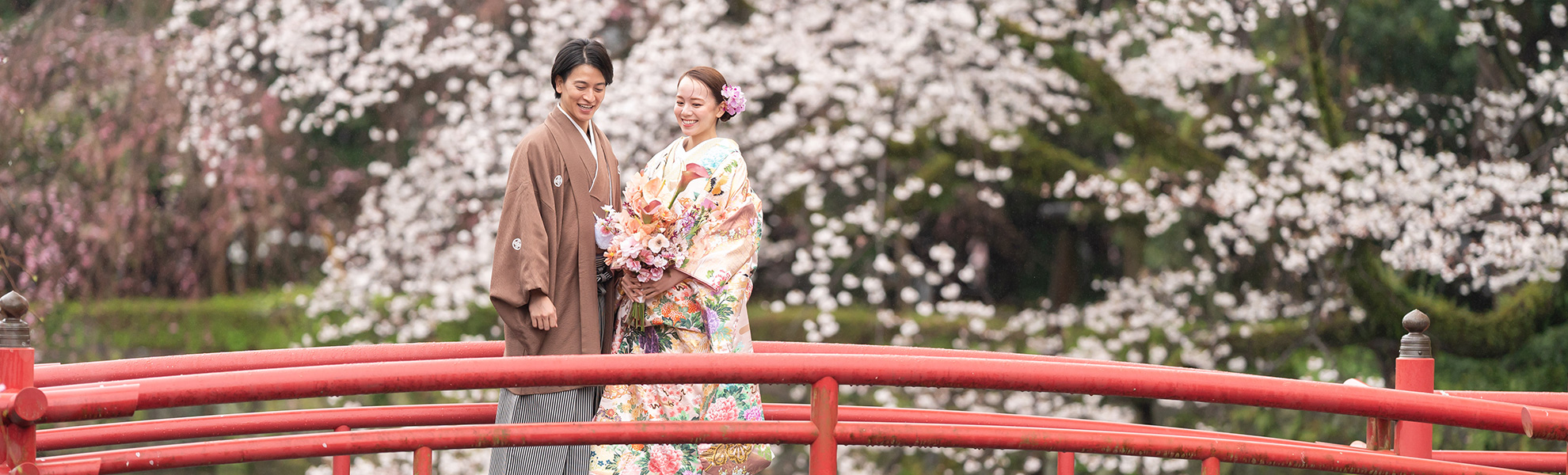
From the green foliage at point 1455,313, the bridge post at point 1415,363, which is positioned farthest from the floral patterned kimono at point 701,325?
the green foliage at point 1455,313

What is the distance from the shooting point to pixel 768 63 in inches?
341

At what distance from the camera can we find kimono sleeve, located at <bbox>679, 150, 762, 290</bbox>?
3.56m

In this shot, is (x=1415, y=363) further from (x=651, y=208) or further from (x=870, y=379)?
(x=651, y=208)

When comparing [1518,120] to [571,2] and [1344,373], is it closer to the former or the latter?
[1344,373]

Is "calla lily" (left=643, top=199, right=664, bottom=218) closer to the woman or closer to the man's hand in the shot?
the woman

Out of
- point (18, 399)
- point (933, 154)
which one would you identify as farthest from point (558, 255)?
point (933, 154)

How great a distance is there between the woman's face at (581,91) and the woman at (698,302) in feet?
0.72

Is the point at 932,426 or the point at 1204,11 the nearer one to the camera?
the point at 932,426

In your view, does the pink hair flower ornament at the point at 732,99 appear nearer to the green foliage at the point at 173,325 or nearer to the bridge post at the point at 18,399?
the bridge post at the point at 18,399

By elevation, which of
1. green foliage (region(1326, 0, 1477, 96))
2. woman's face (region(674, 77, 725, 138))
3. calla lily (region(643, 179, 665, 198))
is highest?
green foliage (region(1326, 0, 1477, 96))

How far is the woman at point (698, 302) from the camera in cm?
354

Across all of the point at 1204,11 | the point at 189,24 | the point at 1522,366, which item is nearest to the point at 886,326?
the point at 1204,11

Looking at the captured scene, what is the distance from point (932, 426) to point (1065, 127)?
23.8ft

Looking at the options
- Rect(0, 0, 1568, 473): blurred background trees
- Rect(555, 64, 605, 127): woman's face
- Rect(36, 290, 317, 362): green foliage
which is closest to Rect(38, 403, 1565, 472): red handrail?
Rect(555, 64, 605, 127): woman's face
